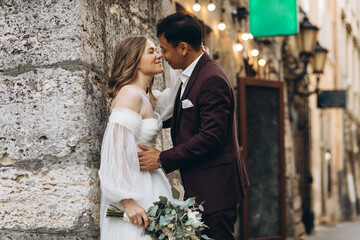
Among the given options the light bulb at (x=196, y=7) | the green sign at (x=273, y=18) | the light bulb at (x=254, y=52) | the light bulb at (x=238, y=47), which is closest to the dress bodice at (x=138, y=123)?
the light bulb at (x=196, y=7)

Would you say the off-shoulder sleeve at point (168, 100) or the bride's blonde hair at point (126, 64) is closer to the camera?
the bride's blonde hair at point (126, 64)

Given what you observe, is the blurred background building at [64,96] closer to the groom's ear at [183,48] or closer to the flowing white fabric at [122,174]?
the flowing white fabric at [122,174]

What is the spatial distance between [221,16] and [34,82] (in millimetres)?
5010

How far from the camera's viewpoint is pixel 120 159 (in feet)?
9.78

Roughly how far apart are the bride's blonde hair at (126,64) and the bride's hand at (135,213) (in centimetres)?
64

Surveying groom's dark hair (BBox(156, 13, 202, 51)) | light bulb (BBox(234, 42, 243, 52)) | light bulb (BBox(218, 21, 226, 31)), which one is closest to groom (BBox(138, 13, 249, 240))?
groom's dark hair (BBox(156, 13, 202, 51))

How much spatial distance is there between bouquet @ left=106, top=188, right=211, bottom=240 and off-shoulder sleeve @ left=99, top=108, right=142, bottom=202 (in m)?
0.11

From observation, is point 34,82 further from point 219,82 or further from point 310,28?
point 310,28

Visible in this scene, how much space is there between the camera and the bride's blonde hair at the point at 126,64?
128 inches

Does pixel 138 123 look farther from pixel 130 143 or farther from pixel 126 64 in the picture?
pixel 126 64

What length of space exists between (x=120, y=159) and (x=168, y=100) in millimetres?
759

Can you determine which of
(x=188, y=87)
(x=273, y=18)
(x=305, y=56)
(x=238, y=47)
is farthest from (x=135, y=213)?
(x=305, y=56)

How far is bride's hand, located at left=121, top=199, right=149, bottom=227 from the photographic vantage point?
117 inches

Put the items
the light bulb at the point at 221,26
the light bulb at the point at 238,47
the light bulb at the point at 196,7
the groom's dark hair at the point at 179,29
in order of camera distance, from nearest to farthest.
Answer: the groom's dark hair at the point at 179,29, the light bulb at the point at 196,7, the light bulb at the point at 221,26, the light bulb at the point at 238,47
